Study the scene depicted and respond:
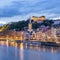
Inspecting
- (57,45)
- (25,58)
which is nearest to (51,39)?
(57,45)

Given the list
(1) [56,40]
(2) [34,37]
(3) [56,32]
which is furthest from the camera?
(2) [34,37]

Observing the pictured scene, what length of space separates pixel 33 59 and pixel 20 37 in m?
20.4

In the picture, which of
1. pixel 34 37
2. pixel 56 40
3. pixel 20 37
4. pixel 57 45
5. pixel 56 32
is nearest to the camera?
pixel 57 45

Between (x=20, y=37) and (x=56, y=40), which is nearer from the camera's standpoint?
(x=56, y=40)

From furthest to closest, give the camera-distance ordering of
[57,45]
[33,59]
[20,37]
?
[20,37]
[57,45]
[33,59]

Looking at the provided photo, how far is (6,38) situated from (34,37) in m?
9.57

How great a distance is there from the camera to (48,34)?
28266 millimetres

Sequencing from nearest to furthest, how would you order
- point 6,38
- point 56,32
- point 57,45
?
point 57,45
point 56,32
point 6,38

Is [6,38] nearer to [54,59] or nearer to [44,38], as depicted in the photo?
[44,38]

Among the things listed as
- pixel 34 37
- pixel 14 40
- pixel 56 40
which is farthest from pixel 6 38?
pixel 56 40

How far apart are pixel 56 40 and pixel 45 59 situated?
34.2 ft

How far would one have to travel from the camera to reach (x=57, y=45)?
23.1 m

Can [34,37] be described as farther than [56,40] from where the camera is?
Yes

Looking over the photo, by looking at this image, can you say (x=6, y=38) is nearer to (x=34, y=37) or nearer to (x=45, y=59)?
(x=34, y=37)
